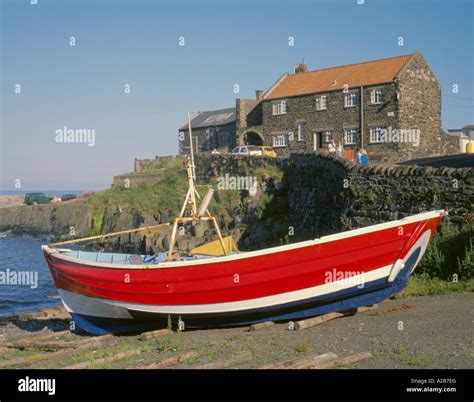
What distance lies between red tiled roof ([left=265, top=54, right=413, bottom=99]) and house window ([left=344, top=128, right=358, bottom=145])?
3.22 m

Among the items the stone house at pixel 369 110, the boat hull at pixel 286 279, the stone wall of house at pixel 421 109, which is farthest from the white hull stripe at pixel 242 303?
the stone wall of house at pixel 421 109

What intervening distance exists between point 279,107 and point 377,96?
10.4m

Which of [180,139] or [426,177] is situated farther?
[180,139]

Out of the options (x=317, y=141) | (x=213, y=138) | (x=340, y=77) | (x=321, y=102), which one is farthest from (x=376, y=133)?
(x=213, y=138)

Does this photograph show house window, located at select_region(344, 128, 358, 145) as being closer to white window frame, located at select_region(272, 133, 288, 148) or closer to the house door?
the house door

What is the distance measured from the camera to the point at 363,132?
44531 millimetres

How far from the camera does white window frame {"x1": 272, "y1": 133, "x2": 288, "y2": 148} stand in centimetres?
5136

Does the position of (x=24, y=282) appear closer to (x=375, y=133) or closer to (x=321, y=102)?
(x=375, y=133)

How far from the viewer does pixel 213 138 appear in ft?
202

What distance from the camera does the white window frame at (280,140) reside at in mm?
51356

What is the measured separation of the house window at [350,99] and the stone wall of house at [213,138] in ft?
50.0
